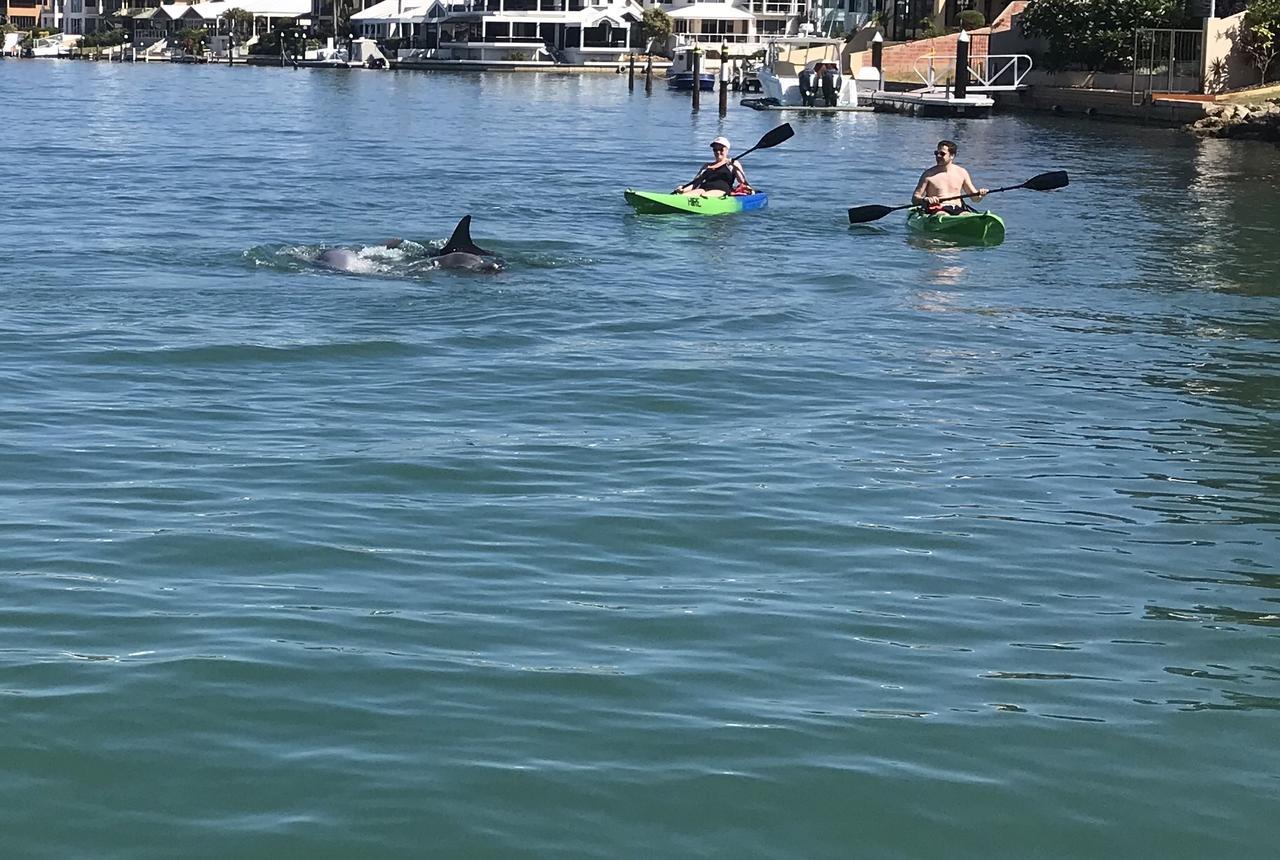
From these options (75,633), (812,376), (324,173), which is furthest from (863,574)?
(324,173)

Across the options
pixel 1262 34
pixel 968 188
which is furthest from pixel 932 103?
pixel 968 188

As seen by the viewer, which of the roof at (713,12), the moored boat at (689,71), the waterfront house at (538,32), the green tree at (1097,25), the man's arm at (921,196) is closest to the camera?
the man's arm at (921,196)

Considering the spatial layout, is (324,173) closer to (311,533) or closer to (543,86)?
(311,533)

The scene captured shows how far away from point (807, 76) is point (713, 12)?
169 ft

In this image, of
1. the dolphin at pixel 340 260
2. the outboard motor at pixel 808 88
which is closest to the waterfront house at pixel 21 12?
the outboard motor at pixel 808 88

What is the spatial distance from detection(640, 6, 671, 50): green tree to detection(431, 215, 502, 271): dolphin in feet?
342

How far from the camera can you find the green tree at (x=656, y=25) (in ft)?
404

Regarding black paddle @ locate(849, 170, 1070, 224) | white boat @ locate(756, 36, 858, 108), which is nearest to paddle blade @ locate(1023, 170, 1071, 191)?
black paddle @ locate(849, 170, 1070, 224)

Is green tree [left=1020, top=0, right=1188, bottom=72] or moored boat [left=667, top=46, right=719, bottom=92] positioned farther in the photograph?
moored boat [left=667, top=46, right=719, bottom=92]

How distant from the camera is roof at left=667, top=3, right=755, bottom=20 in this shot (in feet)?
385

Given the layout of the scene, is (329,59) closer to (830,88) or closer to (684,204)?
(830,88)

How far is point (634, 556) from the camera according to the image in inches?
362

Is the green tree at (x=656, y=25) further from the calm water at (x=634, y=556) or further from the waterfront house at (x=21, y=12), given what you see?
the calm water at (x=634, y=556)

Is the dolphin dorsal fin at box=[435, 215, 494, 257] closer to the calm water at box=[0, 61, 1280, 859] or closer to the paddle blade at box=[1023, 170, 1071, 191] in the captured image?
the calm water at box=[0, 61, 1280, 859]
